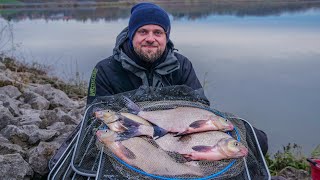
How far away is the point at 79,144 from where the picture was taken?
2.86 metres

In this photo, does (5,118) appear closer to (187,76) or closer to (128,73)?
(128,73)

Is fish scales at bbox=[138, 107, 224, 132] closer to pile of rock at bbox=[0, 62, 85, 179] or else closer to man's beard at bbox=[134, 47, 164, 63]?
man's beard at bbox=[134, 47, 164, 63]

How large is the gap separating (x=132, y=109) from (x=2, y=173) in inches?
46.0

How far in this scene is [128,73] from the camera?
156 inches

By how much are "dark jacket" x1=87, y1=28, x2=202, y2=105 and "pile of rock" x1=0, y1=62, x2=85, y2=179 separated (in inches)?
25.7

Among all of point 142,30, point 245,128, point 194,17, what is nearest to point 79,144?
point 245,128

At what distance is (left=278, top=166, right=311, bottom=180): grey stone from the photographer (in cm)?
462

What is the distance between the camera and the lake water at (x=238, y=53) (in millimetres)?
7738

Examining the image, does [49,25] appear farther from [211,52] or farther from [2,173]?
[2,173]

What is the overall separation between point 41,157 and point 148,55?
123 centimetres

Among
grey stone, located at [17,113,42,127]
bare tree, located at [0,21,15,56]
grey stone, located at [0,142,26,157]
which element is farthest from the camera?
bare tree, located at [0,21,15,56]

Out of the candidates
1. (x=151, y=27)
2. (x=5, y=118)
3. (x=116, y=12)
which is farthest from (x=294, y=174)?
(x=116, y=12)

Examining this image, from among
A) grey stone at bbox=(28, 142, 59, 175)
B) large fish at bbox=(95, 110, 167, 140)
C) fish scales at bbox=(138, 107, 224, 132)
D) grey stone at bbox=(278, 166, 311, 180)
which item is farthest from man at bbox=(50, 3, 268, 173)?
grey stone at bbox=(278, 166, 311, 180)

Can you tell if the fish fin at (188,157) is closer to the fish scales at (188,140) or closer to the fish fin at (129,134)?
the fish scales at (188,140)
